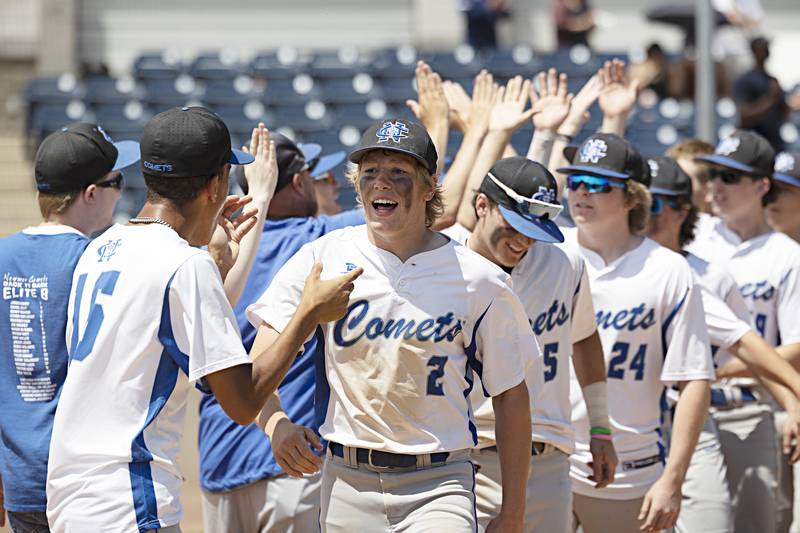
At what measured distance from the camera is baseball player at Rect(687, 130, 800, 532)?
5.85 metres

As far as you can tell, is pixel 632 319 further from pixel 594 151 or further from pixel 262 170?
pixel 262 170

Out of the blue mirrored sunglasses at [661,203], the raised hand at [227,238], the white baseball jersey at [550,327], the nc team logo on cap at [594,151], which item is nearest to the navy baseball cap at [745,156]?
the blue mirrored sunglasses at [661,203]

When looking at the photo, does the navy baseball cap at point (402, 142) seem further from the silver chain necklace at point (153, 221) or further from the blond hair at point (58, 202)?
the blond hair at point (58, 202)

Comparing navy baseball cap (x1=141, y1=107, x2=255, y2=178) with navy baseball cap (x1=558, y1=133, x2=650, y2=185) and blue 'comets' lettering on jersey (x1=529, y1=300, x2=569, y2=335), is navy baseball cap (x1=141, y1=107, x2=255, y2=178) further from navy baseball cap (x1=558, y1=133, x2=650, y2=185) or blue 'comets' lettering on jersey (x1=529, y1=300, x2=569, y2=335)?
navy baseball cap (x1=558, y1=133, x2=650, y2=185)

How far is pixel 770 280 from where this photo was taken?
6.07m

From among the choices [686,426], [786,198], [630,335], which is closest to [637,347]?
[630,335]

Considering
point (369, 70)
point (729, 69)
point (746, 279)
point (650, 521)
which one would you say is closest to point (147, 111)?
point (369, 70)

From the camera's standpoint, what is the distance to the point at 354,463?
11.9 feet

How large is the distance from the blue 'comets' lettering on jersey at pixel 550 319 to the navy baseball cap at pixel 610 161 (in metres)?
0.82

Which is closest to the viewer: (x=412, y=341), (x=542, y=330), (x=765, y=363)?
(x=412, y=341)

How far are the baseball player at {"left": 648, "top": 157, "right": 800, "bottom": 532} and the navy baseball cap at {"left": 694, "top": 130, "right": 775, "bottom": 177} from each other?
57cm

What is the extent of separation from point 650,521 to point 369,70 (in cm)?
1054

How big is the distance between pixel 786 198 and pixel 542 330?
2.91 metres

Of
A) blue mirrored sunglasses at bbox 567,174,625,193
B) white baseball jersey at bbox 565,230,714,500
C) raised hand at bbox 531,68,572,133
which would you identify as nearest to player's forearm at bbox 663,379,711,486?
white baseball jersey at bbox 565,230,714,500
